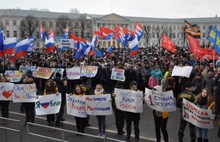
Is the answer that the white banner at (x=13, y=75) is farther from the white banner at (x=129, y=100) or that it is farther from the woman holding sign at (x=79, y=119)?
the white banner at (x=129, y=100)

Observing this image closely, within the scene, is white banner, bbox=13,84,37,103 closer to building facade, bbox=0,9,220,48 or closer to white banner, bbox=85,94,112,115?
white banner, bbox=85,94,112,115

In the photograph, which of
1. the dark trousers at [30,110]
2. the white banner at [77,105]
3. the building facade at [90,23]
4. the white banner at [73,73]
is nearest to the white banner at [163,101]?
the white banner at [77,105]

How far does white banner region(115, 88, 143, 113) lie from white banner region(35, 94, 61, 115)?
2065 mm

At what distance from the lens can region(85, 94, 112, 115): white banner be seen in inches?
327

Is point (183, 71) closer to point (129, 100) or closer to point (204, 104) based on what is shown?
point (129, 100)

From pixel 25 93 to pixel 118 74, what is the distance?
4.82 metres

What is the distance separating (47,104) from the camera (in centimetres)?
914

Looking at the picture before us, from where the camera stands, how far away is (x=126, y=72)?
505 inches

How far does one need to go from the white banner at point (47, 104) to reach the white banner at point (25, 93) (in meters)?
0.72

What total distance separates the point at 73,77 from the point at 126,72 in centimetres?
307

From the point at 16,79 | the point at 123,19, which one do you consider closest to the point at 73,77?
the point at 16,79

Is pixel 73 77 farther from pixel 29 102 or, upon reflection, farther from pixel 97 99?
pixel 97 99

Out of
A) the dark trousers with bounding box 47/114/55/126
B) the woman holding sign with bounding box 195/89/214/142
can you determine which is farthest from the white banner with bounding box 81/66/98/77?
the woman holding sign with bounding box 195/89/214/142

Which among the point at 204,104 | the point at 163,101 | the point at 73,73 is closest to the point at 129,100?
the point at 163,101
